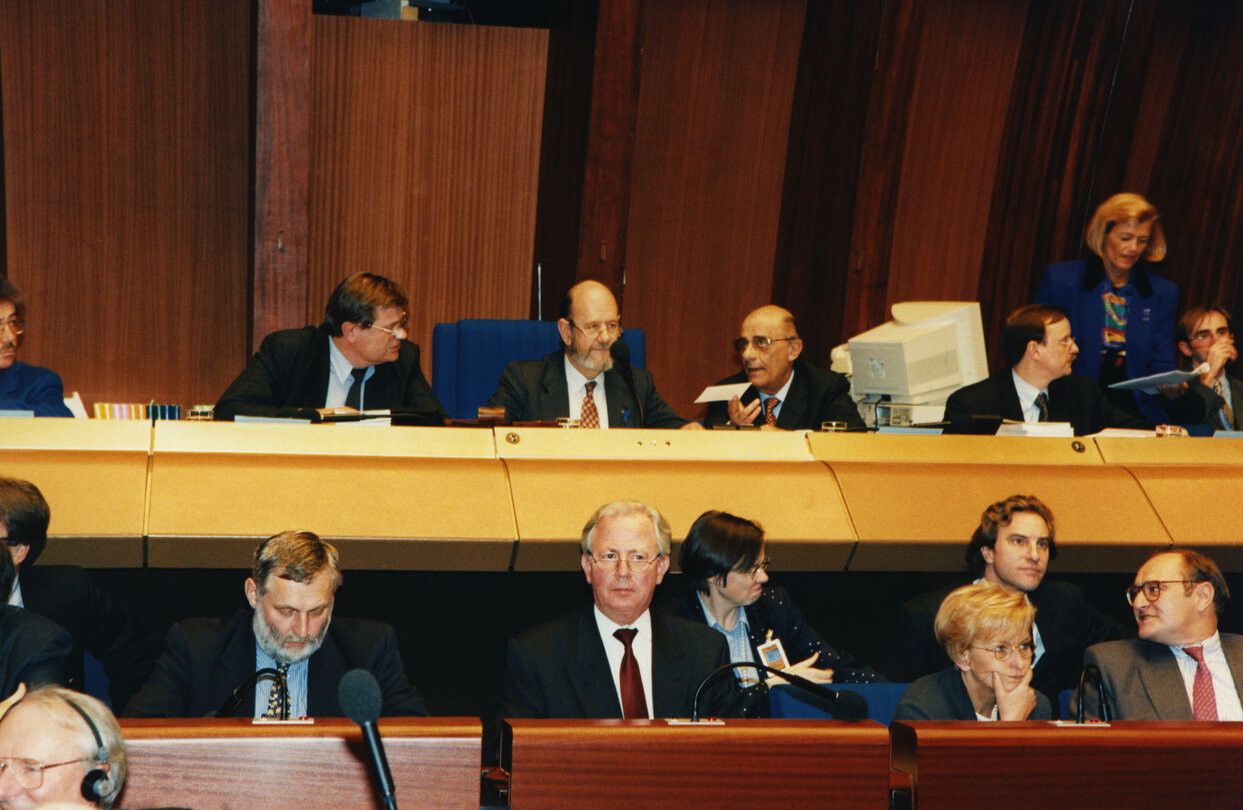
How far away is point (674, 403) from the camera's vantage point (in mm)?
6066

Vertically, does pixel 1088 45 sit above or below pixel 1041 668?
above

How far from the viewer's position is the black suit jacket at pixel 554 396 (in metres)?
3.93

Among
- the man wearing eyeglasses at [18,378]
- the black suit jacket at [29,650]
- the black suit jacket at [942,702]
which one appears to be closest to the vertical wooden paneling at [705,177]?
the man wearing eyeglasses at [18,378]

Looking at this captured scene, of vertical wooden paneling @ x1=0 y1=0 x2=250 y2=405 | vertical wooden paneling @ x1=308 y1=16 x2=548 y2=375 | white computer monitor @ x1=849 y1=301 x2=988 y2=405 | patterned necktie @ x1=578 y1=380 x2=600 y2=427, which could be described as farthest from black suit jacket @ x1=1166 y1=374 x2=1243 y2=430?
vertical wooden paneling @ x1=0 y1=0 x2=250 y2=405

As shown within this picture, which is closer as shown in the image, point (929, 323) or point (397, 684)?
point (397, 684)

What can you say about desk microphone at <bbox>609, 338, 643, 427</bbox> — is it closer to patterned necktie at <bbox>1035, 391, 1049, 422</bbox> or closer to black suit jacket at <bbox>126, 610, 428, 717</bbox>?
patterned necktie at <bbox>1035, 391, 1049, 422</bbox>

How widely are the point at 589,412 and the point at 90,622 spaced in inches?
68.0

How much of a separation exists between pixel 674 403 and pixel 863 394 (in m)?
1.86

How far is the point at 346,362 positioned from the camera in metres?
3.86

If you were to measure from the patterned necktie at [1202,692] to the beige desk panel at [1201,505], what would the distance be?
0.66 meters

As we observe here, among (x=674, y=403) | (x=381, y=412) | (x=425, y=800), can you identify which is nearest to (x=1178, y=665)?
(x=425, y=800)

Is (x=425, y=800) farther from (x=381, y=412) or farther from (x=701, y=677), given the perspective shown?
(x=381, y=412)

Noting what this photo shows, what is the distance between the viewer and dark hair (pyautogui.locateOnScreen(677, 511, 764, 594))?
2.81m

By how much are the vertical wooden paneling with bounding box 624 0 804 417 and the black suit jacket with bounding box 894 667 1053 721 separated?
11.9 feet
